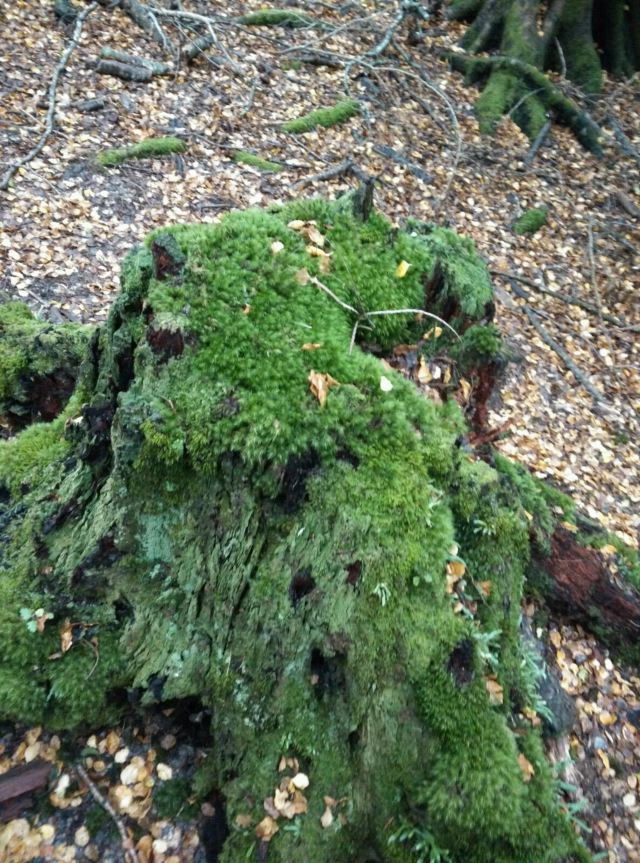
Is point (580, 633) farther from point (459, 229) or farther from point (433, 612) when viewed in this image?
point (459, 229)

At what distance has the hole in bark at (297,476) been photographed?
2521mm

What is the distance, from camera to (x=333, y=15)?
1108cm

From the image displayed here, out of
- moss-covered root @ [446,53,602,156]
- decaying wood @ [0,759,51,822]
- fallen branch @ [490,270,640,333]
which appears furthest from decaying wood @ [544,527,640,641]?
moss-covered root @ [446,53,602,156]

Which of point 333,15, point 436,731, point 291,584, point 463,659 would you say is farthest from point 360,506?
point 333,15

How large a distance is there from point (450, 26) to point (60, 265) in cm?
886

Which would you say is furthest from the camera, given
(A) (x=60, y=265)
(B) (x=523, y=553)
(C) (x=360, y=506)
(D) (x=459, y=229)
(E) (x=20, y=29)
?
(E) (x=20, y=29)

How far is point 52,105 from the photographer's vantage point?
795 centimetres

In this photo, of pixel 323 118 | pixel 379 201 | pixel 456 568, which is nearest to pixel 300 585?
pixel 456 568

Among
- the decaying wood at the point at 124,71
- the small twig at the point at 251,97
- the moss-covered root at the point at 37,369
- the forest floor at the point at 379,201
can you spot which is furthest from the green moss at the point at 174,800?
the decaying wood at the point at 124,71

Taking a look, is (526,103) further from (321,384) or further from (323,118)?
(321,384)

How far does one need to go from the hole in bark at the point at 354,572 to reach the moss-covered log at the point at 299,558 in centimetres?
1

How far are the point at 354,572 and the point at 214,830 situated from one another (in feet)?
4.22

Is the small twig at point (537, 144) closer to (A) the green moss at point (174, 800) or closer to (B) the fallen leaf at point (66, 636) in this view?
(B) the fallen leaf at point (66, 636)

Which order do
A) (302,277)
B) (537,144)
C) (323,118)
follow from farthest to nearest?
(537,144), (323,118), (302,277)
